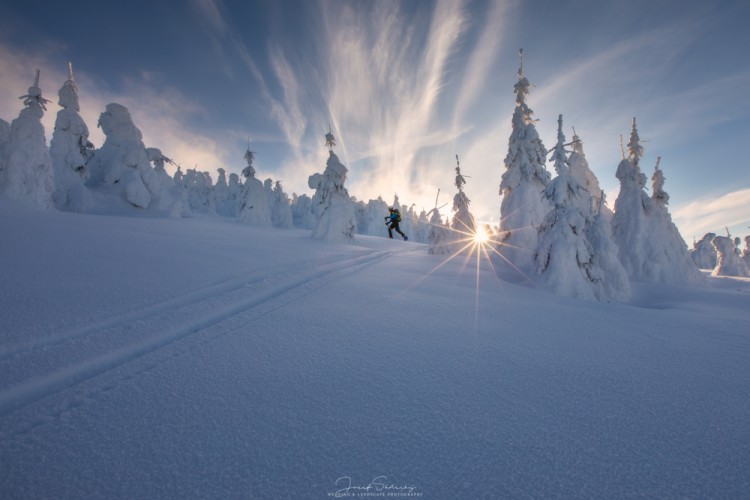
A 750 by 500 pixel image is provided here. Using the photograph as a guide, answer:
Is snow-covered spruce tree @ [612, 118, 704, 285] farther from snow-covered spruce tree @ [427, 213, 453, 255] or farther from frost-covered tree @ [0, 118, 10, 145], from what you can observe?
frost-covered tree @ [0, 118, 10, 145]

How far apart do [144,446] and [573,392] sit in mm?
3027

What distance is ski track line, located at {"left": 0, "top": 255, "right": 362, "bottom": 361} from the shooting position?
2.36 m

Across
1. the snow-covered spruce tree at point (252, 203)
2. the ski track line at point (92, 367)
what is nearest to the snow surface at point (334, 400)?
the ski track line at point (92, 367)

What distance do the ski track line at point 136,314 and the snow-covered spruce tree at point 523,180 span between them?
15633mm

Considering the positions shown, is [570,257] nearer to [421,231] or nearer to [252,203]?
[252,203]

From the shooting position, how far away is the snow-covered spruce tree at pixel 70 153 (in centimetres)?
2044

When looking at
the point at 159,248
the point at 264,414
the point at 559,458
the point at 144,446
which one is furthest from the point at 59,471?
the point at 159,248

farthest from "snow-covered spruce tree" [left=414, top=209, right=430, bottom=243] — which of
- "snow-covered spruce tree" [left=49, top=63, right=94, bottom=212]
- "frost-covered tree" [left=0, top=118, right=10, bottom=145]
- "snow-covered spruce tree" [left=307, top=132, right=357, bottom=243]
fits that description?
"frost-covered tree" [left=0, top=118, right=10, bottom=145]

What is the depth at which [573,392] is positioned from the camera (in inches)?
92.2

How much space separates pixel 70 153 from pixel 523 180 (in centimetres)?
3467

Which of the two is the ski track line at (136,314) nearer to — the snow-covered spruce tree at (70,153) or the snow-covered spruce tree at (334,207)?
the snow-covered spruce tree at (334,207)

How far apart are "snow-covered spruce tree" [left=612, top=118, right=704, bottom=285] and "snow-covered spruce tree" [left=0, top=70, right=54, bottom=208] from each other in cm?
3703

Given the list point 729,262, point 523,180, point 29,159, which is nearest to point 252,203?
point 29,159

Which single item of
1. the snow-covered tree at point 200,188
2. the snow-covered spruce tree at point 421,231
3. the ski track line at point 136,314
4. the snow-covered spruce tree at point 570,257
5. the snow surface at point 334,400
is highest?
the snow-covered tree at point 200,188
